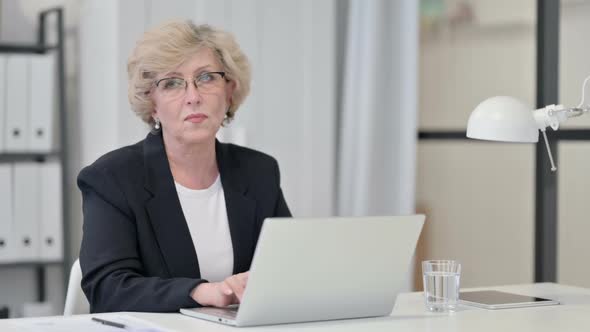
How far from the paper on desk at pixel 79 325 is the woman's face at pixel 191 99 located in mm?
669

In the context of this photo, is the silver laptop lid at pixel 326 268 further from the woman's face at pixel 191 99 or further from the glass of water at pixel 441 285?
the woman's face at pixel 191 99

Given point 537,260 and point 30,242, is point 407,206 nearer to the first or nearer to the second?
point 537,260

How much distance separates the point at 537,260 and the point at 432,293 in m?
1.95

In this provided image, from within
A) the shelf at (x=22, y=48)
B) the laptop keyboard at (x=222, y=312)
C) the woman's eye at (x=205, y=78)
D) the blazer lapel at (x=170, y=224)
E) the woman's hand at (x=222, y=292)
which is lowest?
the laptop keyboard at (x=222, y=312)

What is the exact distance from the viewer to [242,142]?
161 inches

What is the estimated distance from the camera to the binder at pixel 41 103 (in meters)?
3.83

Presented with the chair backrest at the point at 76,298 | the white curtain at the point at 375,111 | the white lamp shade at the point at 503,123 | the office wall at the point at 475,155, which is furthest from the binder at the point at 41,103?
the white lamp shade at the point at 503,123

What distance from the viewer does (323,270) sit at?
6.20 feet

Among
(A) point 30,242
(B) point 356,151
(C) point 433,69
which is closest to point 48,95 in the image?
(A) point 30,242

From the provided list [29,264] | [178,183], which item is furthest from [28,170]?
[178,183]

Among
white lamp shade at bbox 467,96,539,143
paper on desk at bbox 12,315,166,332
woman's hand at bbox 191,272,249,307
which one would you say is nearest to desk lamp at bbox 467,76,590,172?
white lamp shade at bbox 467,96,539,143

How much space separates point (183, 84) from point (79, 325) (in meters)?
0.83

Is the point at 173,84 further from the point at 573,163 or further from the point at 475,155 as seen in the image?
the point at 475,155

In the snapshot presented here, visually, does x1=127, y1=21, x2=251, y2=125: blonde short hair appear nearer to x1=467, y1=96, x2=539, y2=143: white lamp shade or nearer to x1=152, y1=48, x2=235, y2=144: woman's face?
x1=152, y1=48, x2=235, y2=144: woman's face
